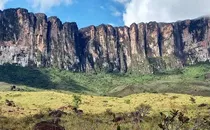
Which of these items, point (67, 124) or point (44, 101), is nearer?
point (67, 124)

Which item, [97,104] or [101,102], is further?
[101,102]

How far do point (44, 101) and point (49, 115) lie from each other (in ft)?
117

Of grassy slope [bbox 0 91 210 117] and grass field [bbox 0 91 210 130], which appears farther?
grassy slope [bbox 0 91 210 117]

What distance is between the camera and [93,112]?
440 ft

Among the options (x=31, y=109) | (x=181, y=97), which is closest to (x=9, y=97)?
(x=31, y=109)

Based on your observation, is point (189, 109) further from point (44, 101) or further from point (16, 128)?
point (16, 128)

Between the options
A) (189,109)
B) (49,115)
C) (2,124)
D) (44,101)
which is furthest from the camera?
(44,101)

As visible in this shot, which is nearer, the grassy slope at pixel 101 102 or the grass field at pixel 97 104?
the grass field at pixel 97 104

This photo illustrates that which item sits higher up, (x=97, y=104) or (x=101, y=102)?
(x=101, y=102)

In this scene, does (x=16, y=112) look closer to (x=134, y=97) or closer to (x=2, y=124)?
(x=2, y=124)

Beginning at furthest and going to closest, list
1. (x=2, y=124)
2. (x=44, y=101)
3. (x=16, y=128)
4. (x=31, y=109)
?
1. (x=44, y=101)
2. (x=31, y=109)
3. (x=2, y=124)
4. (x=16, y=128)

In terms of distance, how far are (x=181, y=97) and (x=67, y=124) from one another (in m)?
82.5

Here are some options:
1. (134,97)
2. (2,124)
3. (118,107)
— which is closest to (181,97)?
(134,97)

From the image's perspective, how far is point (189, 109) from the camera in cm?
13950
